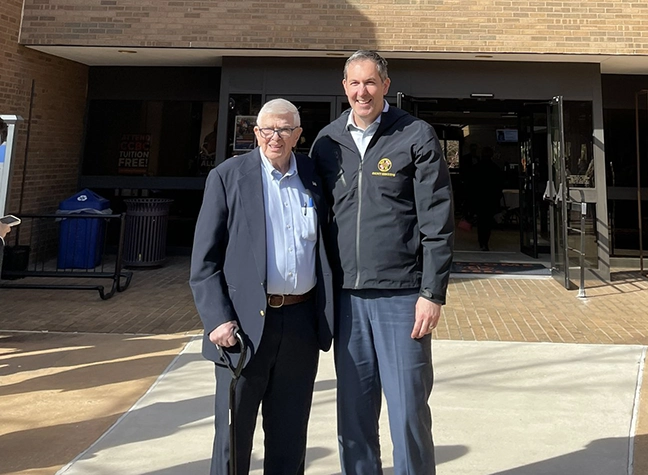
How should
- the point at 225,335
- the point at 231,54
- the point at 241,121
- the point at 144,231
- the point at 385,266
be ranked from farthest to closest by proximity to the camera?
1. the point at 241,121
2. the point at 144,231
3. the point at 231,54
4. the point at 385,266
5. the point at 225,335

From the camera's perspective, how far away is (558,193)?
26.9ft

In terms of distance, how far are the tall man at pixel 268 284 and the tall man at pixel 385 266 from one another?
0.13 metres

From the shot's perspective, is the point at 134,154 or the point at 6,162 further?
the point at 134,154

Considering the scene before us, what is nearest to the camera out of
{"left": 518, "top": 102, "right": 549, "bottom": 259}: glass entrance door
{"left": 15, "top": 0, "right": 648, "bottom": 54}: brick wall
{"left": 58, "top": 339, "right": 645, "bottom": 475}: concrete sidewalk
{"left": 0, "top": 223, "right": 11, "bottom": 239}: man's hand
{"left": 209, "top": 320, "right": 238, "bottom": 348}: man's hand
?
{"left": 209, "top": 320, "right": 238, "bottom": 348}: man's hand

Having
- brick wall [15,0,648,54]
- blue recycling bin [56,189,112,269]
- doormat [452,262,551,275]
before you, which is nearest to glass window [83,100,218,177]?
blue recycling bin [56,189,112,269]

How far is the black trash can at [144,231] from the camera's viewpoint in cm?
895

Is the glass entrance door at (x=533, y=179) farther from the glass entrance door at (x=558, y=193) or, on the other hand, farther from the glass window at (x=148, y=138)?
the glass window at (x=148, y=138)

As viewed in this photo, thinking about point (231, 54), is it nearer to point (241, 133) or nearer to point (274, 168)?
point (241, 133)

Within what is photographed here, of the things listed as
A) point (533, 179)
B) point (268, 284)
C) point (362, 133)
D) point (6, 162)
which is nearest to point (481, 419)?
point (268, 284)

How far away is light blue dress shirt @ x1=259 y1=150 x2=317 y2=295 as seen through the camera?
2.42m

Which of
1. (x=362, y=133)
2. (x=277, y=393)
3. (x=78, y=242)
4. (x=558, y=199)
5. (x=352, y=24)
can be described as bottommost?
(x=277, y=393)

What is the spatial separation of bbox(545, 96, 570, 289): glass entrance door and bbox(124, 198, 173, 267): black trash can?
20.0 feet

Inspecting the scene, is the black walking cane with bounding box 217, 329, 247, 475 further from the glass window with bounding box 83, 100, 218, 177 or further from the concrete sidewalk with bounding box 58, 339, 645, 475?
the glass window with bounding box 83, 100, 218, 177

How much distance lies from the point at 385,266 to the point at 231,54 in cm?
731
